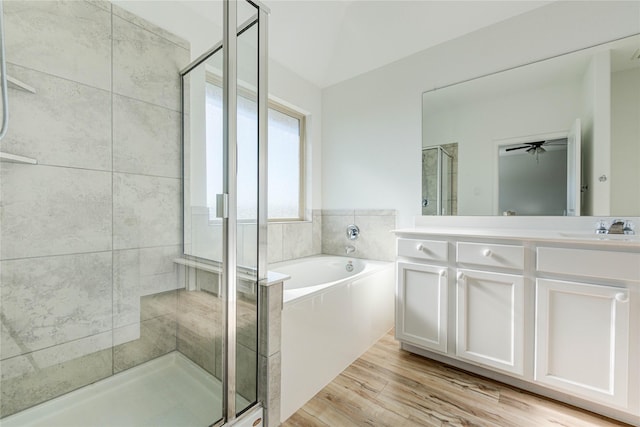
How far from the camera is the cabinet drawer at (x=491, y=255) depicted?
56.6 inches

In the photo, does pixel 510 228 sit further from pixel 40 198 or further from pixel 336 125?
pixel 40 198

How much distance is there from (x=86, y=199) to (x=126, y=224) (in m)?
0.22

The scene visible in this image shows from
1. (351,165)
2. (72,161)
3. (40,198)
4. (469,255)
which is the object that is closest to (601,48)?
(469,255)

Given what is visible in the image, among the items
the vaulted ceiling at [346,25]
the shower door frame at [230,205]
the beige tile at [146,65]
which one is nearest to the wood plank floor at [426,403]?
the shower door frame at [230,205]

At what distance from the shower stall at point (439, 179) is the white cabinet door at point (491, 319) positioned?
712mm

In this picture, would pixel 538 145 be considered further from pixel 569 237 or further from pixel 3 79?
pixel 3 79

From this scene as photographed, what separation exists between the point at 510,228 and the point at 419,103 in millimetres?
1250

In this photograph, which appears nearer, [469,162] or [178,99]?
[178,99]

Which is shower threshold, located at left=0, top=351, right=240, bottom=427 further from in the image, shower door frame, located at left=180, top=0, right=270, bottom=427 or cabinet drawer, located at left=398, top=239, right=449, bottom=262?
cabinet drawer, located at left=398, top=239, right=449, bottom=262

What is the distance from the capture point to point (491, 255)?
1.51 metres

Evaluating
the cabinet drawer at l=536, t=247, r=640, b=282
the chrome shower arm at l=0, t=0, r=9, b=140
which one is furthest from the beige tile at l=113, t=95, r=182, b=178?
the cabinet drawer at l=536, t=247, r=640, b=282

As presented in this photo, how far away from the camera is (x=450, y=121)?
2.16 m

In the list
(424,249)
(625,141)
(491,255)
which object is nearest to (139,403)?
(424,249)

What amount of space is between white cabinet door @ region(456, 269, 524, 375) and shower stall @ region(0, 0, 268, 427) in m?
1.21
